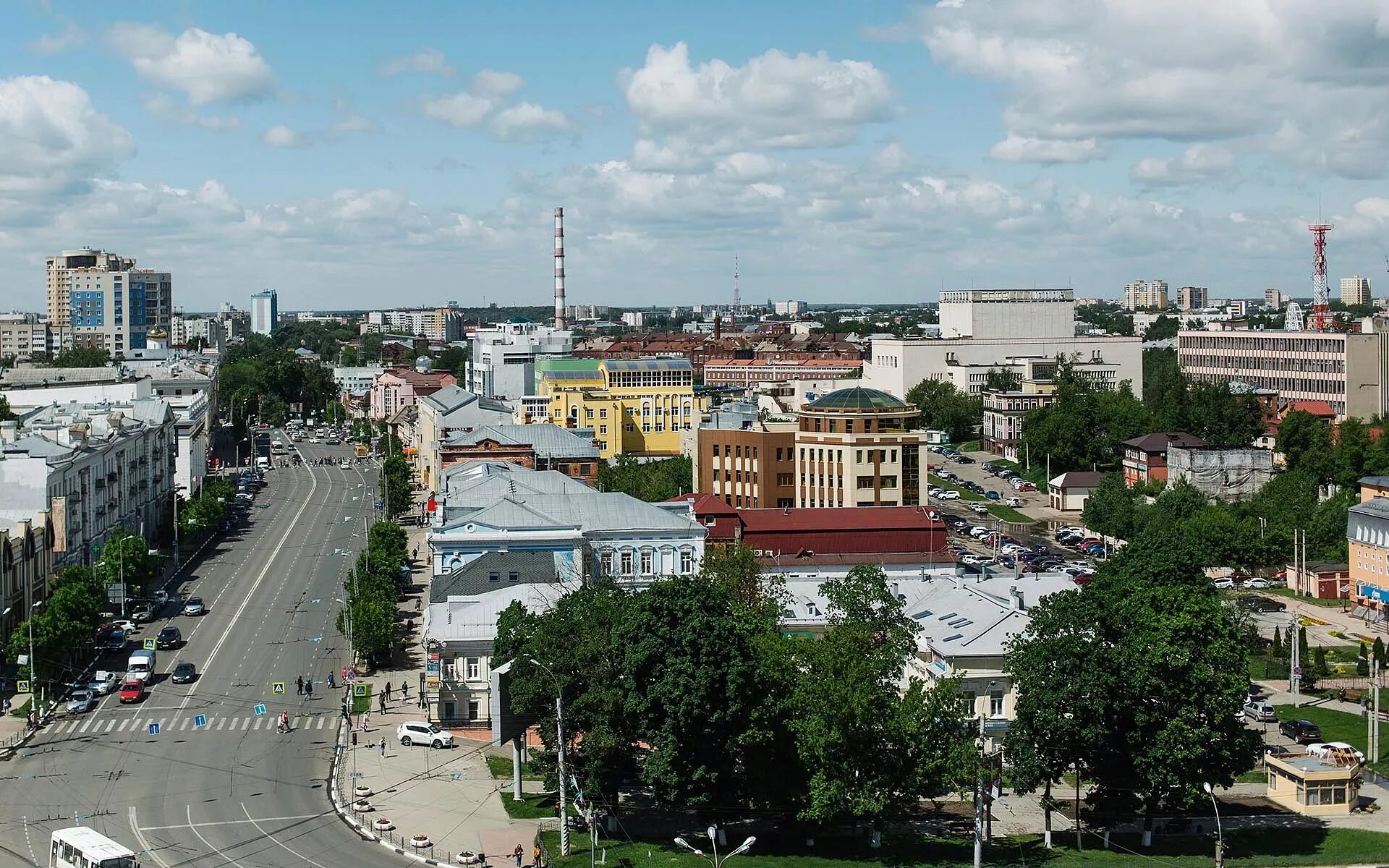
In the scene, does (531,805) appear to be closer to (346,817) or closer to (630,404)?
(346,817)

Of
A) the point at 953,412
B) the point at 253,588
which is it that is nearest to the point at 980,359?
the point at 953,412

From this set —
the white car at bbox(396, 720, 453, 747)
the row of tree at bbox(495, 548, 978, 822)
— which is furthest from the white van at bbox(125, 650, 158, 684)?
the row of tree at bbox(495, 548, 978, 822)

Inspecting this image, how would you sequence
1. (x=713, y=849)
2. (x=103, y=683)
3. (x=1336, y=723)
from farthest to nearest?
(x=103, y=683) → (x=1336, y=723) → (x=713, y=849)

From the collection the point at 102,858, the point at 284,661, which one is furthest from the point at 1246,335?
the point at 102,858

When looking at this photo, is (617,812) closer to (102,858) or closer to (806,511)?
(102,858)

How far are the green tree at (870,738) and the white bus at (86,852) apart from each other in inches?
696

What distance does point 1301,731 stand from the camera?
60.2m

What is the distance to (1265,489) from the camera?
106 metres

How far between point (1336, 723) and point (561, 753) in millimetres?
30156

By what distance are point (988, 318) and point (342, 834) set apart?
15758 cm

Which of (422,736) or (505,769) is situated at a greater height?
(422,736)

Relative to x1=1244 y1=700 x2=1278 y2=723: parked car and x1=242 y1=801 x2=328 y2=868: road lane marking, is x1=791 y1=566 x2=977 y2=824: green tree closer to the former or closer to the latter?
x1=242 y1=801 x2=328 y2=868: road lane marking

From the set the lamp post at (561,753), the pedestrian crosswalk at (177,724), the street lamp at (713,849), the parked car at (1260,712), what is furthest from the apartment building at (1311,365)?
the lamp post at (561,753)

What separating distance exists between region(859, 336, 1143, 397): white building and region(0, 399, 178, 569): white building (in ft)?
272
